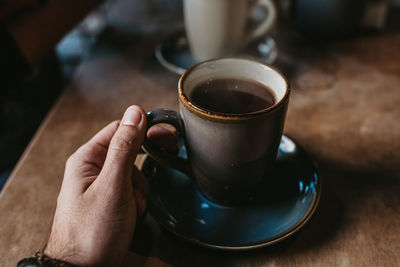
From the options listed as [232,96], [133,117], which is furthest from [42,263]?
[232,96]

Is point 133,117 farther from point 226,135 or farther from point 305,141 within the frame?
point 305,141

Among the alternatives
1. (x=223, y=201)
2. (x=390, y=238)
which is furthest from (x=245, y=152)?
(x=390, y=238)

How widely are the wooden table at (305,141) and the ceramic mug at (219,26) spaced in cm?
11

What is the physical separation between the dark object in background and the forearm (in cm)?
67

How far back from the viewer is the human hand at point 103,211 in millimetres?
435

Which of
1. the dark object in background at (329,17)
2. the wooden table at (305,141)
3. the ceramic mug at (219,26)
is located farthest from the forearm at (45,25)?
the dark object in background at (329,17)

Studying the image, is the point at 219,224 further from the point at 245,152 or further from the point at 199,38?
the point at 199,38

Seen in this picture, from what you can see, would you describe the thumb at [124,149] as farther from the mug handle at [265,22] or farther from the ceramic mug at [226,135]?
the mug handle at [265,22]

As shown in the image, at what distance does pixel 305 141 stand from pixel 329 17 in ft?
1.40

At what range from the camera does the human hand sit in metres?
0.44

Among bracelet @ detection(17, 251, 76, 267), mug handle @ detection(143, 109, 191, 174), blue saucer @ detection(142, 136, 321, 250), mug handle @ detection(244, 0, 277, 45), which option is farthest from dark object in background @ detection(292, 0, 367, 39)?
bracelet @ detection(17, 251, 76, 267)

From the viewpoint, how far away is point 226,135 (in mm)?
427

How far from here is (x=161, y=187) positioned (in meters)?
0.54

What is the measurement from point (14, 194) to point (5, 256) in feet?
0.42
